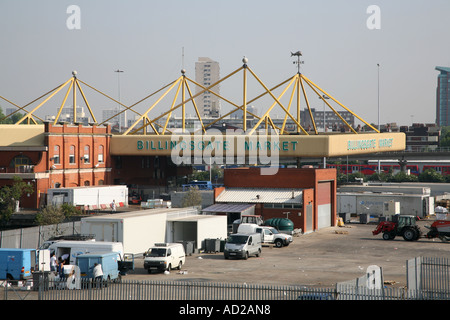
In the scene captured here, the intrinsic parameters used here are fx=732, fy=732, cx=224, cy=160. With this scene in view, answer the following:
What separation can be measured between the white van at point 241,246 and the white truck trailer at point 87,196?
2368 centimetres

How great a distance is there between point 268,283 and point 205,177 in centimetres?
11623

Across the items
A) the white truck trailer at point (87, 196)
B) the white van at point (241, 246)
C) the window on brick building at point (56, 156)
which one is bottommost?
the white van at point (241, 246)

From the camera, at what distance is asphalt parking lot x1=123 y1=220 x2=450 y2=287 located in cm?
3862

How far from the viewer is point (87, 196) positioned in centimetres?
6719

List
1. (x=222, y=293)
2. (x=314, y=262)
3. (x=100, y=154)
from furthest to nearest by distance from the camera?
(x=100, y=154) < (x=314, y=262) < (x=222, y=293)

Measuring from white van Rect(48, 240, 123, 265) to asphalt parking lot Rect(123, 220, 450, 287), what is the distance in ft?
5.74

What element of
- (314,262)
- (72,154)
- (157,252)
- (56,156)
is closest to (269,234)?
(314,262)

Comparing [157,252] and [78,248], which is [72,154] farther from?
[157,252]

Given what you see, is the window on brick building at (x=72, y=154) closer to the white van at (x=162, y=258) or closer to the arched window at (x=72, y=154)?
the arched window at (x=72, y=154)

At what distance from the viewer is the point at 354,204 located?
73000mm

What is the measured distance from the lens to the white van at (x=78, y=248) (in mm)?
38722

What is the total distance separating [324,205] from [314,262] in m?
21.6

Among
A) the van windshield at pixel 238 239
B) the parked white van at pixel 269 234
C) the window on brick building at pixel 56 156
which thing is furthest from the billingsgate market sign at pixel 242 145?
the van windshield at pixel 238 239
